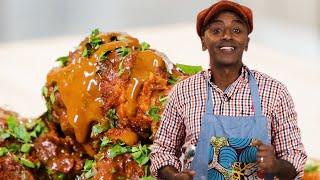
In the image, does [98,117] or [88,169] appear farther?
[88,169]

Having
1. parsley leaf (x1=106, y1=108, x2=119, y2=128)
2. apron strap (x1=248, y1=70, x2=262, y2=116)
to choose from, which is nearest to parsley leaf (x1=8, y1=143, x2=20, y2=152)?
parsley leaf (x1=106, y1=108, x2=119, y2=128)

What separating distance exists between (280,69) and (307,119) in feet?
3.39

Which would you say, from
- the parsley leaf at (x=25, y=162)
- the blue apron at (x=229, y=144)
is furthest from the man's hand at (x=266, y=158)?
the parsley leaf at (x=25, y=162)

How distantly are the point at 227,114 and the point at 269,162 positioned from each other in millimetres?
299

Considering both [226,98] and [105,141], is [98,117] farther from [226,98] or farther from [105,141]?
[226,98]

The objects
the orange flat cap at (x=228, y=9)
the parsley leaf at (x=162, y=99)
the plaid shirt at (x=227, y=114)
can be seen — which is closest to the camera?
the orange flat cap at (x=228, y=9)

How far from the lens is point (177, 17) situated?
937 cm

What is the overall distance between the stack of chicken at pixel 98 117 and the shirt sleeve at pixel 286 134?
1350 mm

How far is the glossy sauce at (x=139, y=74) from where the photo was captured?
432 centimetres

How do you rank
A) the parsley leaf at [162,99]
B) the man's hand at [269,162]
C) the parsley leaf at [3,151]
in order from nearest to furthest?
the man's hand at [269,162] < the parsley leaf at [162,99] < the parsley leaf at [3,151]

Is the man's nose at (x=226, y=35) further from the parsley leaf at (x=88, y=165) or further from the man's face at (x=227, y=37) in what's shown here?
the parsley leaf at (x=88, y=165)

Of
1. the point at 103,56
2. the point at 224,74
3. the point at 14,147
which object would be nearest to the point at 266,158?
the point at 224,74

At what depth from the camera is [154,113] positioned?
14.0ft

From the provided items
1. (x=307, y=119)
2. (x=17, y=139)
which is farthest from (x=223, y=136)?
(x=307, y=119)
